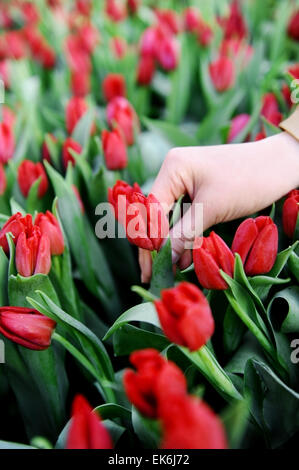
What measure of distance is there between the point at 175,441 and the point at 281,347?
0.81ft

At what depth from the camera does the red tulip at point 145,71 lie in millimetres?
1035

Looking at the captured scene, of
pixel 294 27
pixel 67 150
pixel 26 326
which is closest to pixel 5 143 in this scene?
pixel 67 150

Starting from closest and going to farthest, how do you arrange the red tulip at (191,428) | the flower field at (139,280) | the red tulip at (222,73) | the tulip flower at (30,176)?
1. the red tulip at (191,428)
2. the flower field at (139,280)
3. the tulip flower at (30,176)
4. the red tulip at (222,73)

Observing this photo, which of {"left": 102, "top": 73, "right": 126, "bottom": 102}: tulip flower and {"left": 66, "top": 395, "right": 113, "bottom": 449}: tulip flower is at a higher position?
{"left": 102, "top": 73, "right": 126, "bottom": 102}: tulip flower

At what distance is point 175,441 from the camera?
260 millimetres

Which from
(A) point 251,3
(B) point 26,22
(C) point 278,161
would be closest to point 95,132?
(C) point 278,161

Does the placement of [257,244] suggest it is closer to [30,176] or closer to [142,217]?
[142,217]

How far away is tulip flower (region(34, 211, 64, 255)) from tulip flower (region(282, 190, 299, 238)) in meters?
0.24

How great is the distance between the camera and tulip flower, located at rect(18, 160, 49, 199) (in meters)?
0.67

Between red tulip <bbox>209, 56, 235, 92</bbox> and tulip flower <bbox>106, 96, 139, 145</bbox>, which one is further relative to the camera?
red tulip <bbox>209, 56, 235, 92</bbox>

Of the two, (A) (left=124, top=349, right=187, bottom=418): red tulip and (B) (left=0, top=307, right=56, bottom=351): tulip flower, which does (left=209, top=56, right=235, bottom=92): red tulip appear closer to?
(B) (left=0, top=307, right=56, bottom=351): tulip flower

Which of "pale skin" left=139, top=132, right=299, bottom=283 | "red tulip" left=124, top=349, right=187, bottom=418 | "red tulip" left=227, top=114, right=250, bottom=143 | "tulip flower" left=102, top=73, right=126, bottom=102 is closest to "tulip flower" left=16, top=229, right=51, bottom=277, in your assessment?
"pale skin" left=139, top=132, right=299, bottom=283

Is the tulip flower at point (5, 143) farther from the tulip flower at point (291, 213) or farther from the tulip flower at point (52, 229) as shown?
the tulip flower at point (291, 213)

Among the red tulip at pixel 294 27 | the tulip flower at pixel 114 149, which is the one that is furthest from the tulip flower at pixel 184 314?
the red tulip at pixel 294 27
